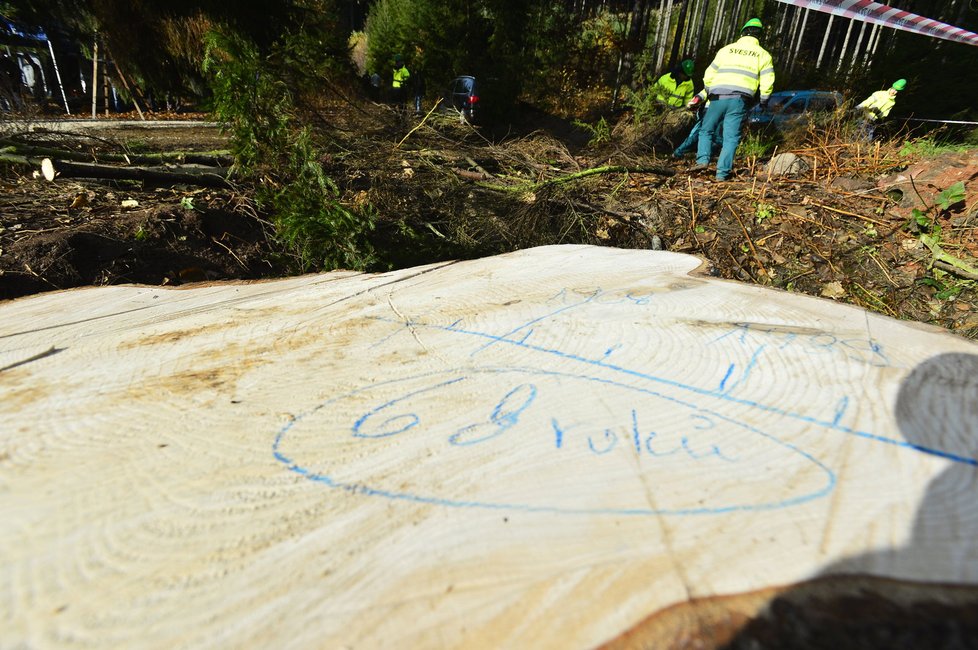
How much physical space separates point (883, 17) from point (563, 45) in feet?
24.3

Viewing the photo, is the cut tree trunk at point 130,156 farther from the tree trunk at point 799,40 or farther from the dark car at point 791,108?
the tree trunk at point 799,40

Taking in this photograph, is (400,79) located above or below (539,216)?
above

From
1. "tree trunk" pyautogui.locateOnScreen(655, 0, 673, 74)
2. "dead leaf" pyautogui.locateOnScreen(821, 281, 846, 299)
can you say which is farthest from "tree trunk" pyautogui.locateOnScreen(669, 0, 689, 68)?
"dead leaf" pyautogui.locateOnScreen(821, 281, 846, 299)

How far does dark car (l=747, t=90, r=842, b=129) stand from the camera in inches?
240

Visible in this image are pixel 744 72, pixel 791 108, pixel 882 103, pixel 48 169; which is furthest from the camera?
pixel 791 108

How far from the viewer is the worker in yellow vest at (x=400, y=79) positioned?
10.2m

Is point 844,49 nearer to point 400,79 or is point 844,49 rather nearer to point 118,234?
point 400,79

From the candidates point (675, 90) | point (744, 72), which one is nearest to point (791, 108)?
point (675, 90)

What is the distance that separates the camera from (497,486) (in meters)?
0.70

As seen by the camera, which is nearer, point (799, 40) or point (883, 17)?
point (883, 17)

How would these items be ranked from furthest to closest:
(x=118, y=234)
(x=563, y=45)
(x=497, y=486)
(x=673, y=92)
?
(x=563, y=45), (x=673, y=92), (x=118, y=234), (x=497, y=486)

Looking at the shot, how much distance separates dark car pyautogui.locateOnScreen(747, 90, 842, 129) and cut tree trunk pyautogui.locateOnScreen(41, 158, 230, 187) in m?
5.57

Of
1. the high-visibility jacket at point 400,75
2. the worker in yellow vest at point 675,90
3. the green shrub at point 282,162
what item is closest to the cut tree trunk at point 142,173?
the green shrub at point 282,162

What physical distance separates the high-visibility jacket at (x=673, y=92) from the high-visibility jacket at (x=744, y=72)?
2.62 m
